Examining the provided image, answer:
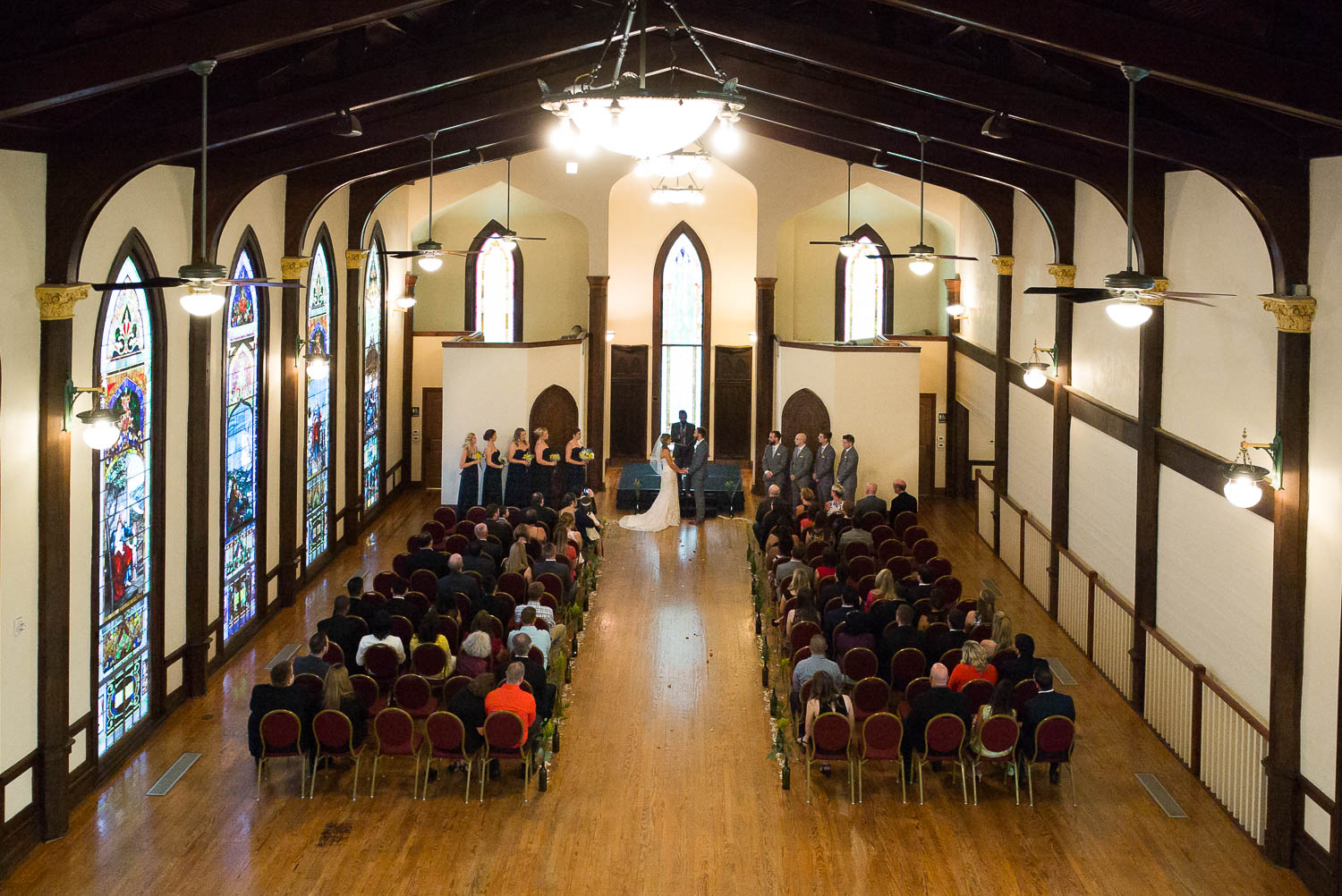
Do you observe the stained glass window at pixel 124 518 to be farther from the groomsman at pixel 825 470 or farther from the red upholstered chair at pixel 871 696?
the groomsman at pixel 825 470

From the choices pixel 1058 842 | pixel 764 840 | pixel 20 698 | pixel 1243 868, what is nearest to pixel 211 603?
pixel 20 698

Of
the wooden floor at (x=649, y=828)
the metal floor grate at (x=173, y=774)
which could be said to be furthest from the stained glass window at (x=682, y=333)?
the metal floor grate at (x=173, y=774)

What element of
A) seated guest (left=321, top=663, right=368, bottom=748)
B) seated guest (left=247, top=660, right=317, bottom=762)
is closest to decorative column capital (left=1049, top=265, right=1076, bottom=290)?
seated guest (left=321, top=663, right=368, bottom=748)

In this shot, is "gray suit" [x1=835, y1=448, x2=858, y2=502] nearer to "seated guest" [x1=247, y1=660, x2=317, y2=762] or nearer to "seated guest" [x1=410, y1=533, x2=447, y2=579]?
"seated guest" [x1=410, y1=533, x2=447, y2=579]

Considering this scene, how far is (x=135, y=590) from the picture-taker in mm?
11859

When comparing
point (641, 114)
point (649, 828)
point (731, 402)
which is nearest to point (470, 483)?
point (731, 402)

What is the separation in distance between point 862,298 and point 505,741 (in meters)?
16.1

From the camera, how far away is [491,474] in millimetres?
20844

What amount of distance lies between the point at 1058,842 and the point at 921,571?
495 centimetres

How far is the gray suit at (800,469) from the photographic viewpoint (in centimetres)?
2050

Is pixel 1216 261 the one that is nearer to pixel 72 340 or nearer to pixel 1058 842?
pixel 1058 842

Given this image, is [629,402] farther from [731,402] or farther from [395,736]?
[395,736]

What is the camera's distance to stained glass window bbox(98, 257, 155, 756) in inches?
436

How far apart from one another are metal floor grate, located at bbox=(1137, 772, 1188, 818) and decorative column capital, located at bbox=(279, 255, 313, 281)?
1041 cm
